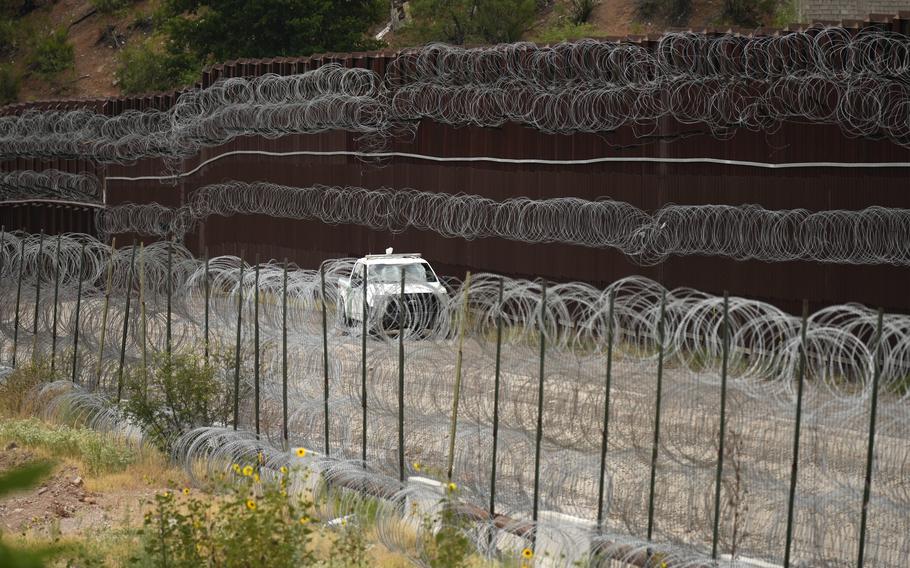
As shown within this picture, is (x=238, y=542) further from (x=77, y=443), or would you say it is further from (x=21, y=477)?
(x=21, y=477)

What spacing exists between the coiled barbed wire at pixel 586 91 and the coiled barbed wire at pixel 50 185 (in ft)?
13.0

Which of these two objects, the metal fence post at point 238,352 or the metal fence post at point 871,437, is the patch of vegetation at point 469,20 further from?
the metal fence post at point 871,437

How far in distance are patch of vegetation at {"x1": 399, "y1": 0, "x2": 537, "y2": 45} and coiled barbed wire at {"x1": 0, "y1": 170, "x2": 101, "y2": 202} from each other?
17590 millimetres

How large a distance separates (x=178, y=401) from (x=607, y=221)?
32.2ft

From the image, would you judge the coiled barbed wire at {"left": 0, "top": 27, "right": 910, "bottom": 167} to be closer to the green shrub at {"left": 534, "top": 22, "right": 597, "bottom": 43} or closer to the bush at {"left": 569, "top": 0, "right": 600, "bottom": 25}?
the green shrub at {"left": 534, "top": 22, "right": 597, "bottom": 43}

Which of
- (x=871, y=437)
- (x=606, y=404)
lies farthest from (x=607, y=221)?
(x=871, y=437)

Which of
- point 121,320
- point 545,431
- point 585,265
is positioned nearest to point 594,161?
point 585,265

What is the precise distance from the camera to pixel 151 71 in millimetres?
50844

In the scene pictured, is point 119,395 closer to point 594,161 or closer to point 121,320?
point 121,320

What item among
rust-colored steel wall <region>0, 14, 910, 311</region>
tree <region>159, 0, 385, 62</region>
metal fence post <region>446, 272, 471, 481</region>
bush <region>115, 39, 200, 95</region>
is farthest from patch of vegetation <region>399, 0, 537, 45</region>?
metal fence post <region>446, 272, 471, 481</region>

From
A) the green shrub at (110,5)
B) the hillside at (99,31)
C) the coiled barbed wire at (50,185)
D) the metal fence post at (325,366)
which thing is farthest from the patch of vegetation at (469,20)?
the metal fence post at (325,366)

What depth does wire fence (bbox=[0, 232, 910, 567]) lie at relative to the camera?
7340 mm

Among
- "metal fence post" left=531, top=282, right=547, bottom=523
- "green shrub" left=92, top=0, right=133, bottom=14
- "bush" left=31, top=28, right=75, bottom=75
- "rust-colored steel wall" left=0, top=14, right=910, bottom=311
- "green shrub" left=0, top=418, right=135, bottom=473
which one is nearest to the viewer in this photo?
"metal fence post" left=531, top=282, right=547, bottom=523

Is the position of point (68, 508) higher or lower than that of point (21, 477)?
lower
